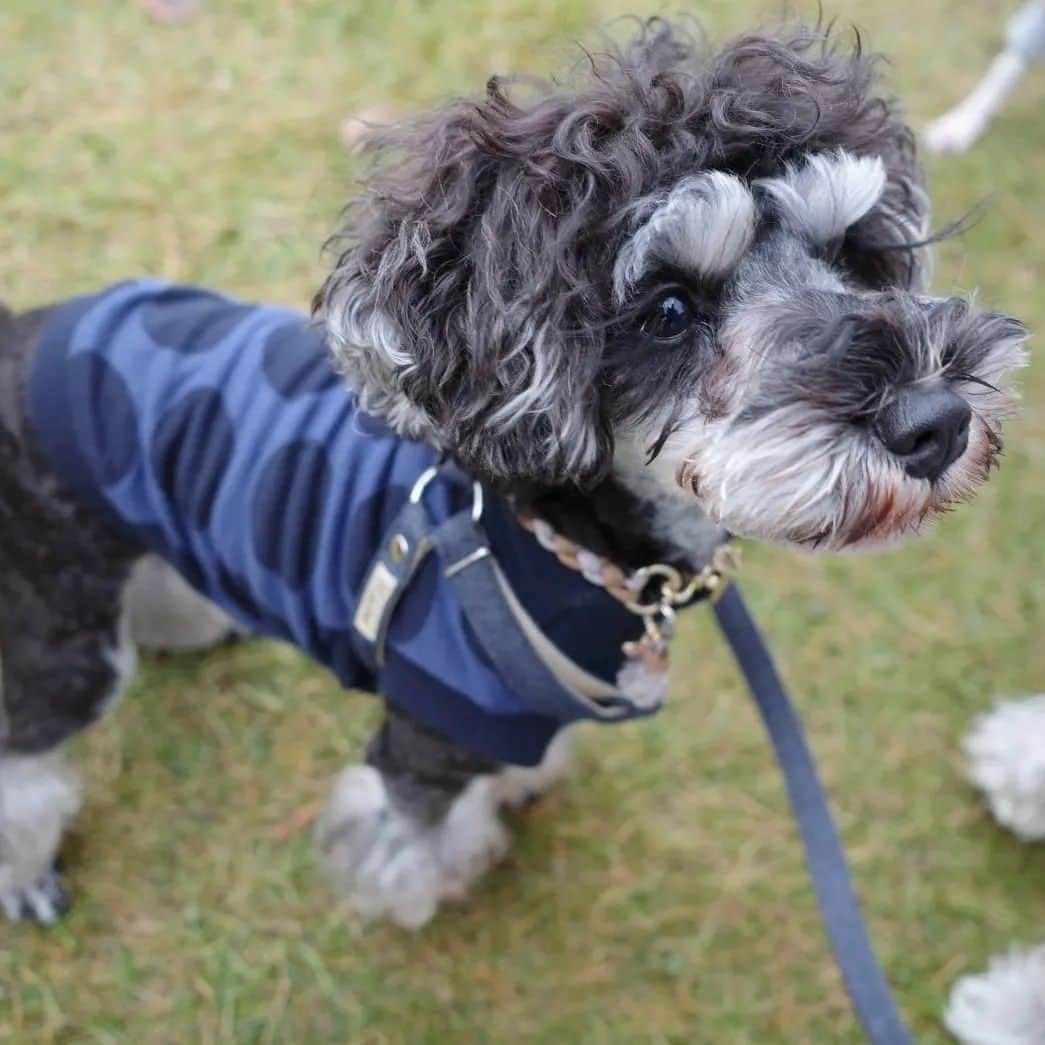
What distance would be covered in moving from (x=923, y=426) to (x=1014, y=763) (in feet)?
4.79

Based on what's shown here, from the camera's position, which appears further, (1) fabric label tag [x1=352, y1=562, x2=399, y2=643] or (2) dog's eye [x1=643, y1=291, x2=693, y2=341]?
(1) fabric label tag [x1=352, y1=562, x2=399, y2=643]

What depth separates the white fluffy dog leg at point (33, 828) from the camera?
2.01m

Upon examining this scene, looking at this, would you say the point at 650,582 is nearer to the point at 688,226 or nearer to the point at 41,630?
the point at 688,226

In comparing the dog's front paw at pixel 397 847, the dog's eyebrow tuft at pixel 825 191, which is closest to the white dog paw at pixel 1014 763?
the dog's front paw at pixel 397 847

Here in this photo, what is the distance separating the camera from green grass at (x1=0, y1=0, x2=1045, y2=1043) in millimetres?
2135

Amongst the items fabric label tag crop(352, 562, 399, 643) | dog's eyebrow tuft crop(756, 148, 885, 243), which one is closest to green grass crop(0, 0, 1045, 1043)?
dog's eyebrow tuft crop(756, 148, 885, 243)

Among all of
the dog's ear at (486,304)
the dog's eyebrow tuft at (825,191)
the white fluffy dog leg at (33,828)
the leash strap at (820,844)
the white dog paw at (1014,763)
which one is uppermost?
the dog's eyebrow tuft at (825,191)

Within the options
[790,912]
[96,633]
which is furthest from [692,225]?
[790,912]

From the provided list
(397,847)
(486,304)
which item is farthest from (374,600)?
(397,847)

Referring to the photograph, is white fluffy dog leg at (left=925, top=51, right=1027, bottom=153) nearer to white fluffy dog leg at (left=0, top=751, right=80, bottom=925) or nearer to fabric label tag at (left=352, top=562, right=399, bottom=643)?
fabric label tag at (left=352, top=562, right=399, bottom=643)

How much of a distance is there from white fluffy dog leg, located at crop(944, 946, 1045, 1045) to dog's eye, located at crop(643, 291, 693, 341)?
63.7 inches

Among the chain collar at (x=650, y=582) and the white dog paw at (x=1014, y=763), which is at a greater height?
the chain collar at (x=650, y=582)

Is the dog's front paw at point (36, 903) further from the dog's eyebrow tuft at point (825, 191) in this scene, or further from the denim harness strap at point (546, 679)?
the dog's eyebrow tuft at point (825, 191)

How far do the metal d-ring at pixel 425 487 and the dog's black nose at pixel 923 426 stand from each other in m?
0.58
